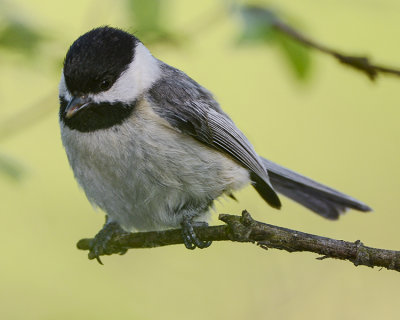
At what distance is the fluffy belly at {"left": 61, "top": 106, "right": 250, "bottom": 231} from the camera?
2.11 meters

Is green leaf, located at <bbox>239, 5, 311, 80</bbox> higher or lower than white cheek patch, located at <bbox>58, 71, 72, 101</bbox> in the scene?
lower

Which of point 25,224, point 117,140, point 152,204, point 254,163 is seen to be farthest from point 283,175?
point 25,224

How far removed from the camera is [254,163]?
238 cm

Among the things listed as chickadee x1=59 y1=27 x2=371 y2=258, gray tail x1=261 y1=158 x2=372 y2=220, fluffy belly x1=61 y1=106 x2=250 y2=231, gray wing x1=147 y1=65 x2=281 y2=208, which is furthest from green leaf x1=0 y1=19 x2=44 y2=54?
gray tail x1=261 y1=158 x2=372 y2=220

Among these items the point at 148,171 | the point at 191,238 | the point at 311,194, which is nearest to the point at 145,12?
the point at 148,171

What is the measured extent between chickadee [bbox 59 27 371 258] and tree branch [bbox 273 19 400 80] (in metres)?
0.62

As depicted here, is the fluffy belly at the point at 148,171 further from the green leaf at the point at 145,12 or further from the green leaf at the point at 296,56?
the green leaf at the point at 296,56

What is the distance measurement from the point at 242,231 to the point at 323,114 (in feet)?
10.1

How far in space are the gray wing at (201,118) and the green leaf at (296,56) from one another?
58cm

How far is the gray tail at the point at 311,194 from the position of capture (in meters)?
2.58

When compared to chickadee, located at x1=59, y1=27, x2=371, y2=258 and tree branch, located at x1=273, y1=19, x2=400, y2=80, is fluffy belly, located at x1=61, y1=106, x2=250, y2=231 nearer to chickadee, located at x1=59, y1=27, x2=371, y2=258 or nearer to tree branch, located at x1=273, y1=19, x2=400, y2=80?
chickadee, located at x1=59, y1=27, x2=371, y2=258

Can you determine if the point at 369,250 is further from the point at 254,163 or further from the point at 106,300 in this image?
the point at 106,300

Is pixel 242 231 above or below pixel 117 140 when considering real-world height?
below

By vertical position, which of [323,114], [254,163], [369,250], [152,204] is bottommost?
[369,250]
